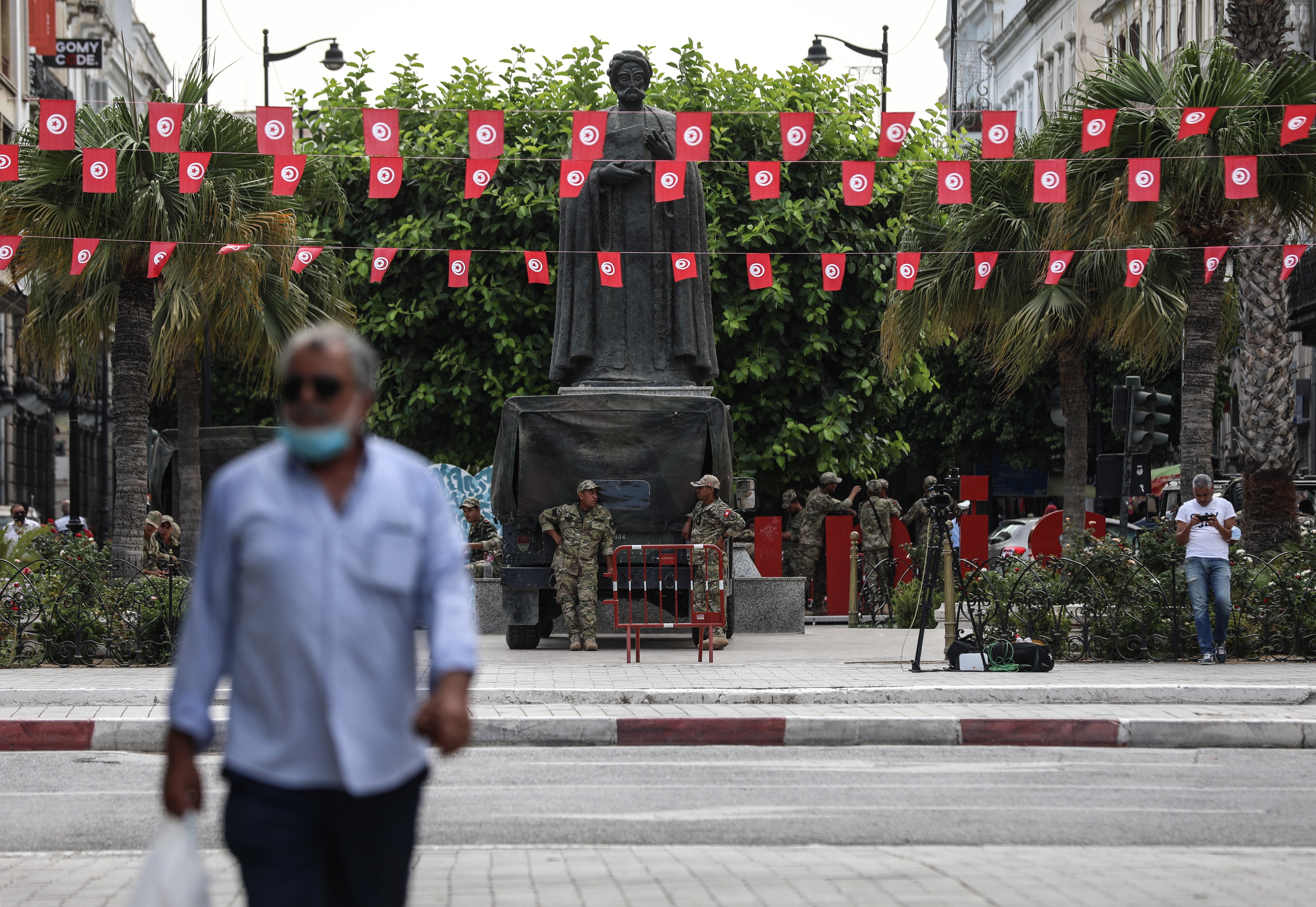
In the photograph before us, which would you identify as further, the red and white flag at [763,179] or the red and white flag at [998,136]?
the red and white flag at [763,179]

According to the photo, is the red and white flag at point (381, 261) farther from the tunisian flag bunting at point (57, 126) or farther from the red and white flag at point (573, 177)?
the tunisian flag bunting at point (57, 126)

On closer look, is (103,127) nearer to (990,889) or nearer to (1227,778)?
(1227,778)

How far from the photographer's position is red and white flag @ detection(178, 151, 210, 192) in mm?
16109

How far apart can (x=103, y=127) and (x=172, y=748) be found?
1430 centimetres

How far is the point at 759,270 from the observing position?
72.4 feet

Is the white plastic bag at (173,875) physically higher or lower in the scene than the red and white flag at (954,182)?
lower

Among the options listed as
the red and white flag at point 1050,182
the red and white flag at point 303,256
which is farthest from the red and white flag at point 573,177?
the red and white flag at point 1050,182

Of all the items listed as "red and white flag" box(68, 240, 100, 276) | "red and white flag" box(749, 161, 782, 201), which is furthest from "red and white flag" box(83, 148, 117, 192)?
"red and white flag" box(749, 161, 782, 201)

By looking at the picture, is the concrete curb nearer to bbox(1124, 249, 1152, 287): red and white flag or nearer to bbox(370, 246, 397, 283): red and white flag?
bbox(1124, 249, 1152, 287): red and white flag

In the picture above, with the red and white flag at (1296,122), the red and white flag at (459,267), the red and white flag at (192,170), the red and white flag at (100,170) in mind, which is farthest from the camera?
the red and white flag at (459,267)

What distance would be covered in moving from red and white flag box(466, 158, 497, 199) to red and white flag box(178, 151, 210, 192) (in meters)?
2.67

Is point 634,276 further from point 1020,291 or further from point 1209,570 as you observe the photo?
point 1020,291

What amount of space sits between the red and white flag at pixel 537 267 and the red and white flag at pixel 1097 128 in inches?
312

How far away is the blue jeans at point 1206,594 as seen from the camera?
45.2 feet
